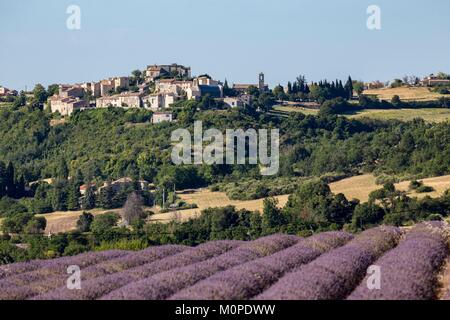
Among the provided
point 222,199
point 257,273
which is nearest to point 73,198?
point 222,199

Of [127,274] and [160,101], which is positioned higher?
[127,274]

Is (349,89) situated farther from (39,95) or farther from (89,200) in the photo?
(89,200)

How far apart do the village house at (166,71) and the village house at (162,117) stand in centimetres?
1793

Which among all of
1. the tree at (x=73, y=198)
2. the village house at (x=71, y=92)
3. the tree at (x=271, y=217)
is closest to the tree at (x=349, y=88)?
the village house at (x=71, y=92)

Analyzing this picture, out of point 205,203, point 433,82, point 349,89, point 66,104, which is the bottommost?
point 205,203

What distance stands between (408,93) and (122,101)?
24.0 m

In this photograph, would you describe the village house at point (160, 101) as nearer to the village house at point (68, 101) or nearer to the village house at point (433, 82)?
the village house at point (68, 101)

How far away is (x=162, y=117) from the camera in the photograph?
218ft

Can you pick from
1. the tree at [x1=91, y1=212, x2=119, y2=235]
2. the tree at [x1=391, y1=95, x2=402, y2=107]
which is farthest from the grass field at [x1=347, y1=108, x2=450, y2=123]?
the tree at [x1=91, y1=212, x2=119, y2=235]

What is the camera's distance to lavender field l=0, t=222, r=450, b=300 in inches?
342

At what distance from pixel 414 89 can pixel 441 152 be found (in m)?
40.7

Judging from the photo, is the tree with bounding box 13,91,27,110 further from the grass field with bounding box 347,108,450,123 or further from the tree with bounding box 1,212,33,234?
the tree with bounding box 1,212,33,234
